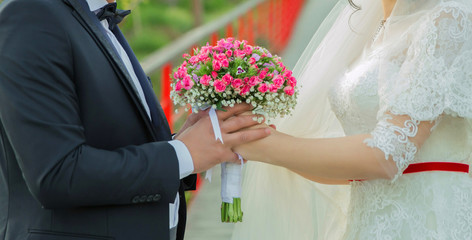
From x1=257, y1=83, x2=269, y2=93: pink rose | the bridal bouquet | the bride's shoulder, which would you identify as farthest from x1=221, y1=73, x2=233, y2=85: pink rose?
the bride's shoulder

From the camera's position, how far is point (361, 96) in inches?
98.4

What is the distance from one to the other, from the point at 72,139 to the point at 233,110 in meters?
0.71

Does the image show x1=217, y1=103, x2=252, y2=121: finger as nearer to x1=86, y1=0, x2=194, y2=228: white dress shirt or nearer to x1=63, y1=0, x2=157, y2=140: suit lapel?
x1=86, y1=0, x2=194, y2=228: white dress shirt

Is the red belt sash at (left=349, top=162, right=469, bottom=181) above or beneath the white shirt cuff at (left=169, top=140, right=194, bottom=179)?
beneath

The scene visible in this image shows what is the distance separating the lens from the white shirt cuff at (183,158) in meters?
2.18

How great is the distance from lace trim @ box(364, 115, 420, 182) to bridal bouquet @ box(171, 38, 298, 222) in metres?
0.38

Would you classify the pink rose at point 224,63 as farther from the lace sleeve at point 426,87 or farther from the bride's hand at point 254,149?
the lace sleeve at point 426,87

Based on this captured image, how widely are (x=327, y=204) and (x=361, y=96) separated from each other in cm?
68

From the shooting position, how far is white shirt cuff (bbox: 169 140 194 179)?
218cm

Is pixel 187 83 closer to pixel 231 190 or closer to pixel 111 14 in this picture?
pixel 111 14

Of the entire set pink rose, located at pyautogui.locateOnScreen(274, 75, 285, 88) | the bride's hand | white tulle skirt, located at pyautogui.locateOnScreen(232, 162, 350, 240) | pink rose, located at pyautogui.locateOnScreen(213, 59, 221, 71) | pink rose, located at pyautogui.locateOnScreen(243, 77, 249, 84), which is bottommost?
white tulle skirt, located at pyautogui.locateOnScreen(232, 162, 350, 240)

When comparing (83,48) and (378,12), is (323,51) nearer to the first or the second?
(378,12)

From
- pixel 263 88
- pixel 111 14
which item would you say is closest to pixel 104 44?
pixel 111 14

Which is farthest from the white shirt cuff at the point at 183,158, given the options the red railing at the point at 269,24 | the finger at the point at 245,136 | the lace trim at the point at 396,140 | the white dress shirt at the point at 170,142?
the red railing at the point at 269,24
